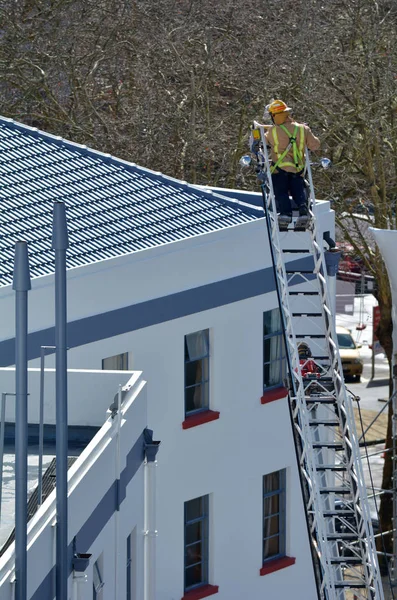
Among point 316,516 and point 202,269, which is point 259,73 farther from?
point 316,516

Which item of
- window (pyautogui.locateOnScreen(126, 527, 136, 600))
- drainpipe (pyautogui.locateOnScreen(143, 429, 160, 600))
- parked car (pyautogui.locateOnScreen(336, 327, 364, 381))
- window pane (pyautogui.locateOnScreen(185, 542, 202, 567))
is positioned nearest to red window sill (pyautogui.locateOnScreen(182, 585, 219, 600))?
window pane (pyautogui.locateOnScreen(185, 542, 202, 567))

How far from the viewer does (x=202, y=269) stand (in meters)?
21.1

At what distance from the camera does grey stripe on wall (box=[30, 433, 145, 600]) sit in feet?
38.9

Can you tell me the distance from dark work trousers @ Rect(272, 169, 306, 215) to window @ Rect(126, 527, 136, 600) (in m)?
5.87

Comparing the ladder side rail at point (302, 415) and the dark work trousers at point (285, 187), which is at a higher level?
the dark work trousers at point (285, 187)

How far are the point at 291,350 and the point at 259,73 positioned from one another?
17511 millimetres

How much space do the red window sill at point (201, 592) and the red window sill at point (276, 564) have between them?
1011 millimetres

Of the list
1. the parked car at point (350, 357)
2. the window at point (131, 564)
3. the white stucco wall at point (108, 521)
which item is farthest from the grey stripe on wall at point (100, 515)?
the parked car at point (350, 357)

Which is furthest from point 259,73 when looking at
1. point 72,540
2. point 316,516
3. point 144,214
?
point 72,540

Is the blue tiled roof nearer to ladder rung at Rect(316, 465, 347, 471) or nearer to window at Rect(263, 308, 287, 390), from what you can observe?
window at Rect(263, 308, 287, 390)

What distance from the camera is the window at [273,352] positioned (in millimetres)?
22828

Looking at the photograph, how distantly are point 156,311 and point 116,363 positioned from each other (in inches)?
38.2

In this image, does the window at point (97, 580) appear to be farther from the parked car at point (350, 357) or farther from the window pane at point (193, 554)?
the parked car at point (350, 357)

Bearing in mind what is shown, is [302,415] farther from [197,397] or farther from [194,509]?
[194,509]
